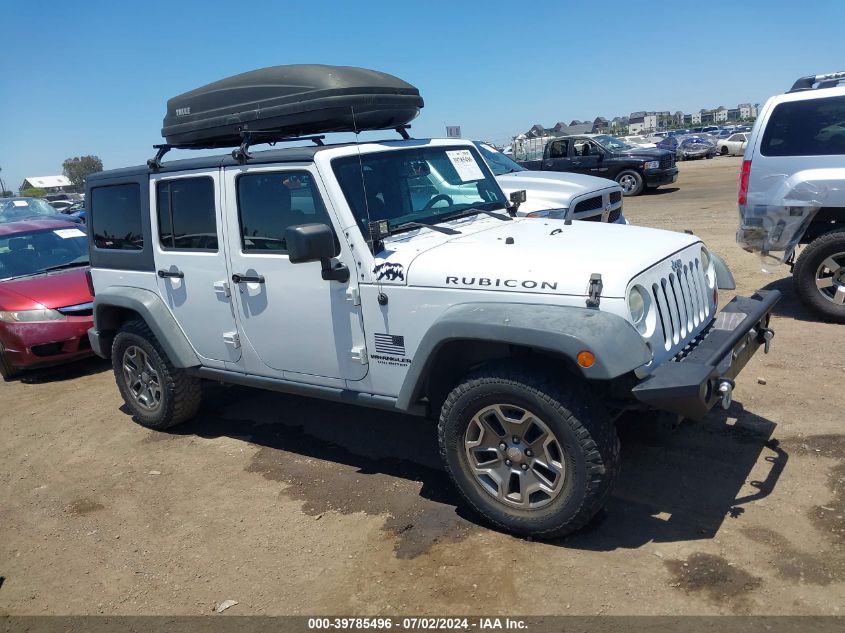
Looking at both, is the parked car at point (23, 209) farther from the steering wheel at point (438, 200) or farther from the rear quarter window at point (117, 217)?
the steering wheel at point (438, 200)

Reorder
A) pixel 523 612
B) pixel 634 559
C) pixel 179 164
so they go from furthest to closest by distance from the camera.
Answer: pixel 179 164, pixel 634 559, pixel 523 612

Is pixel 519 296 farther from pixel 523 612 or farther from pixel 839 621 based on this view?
pixel 839 621

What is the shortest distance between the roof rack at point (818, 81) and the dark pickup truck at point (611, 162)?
1236 centimetres

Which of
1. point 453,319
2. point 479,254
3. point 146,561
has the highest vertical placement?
point 479,254

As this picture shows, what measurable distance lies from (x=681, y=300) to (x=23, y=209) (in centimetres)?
1255

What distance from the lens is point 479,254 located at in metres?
3.67

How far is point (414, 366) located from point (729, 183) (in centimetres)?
1957

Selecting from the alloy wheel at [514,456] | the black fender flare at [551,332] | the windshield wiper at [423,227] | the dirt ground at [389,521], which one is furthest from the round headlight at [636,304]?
the windshield wiper at [423,227]

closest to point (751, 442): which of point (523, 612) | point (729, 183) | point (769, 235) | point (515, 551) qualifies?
point (515, 551)

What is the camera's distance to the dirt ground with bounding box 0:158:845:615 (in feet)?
10.3

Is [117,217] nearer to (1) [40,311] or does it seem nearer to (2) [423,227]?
(1) [40,311]

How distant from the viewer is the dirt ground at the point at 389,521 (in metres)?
3.14

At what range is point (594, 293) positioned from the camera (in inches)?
125

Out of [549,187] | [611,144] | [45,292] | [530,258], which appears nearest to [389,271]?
[530,258]
